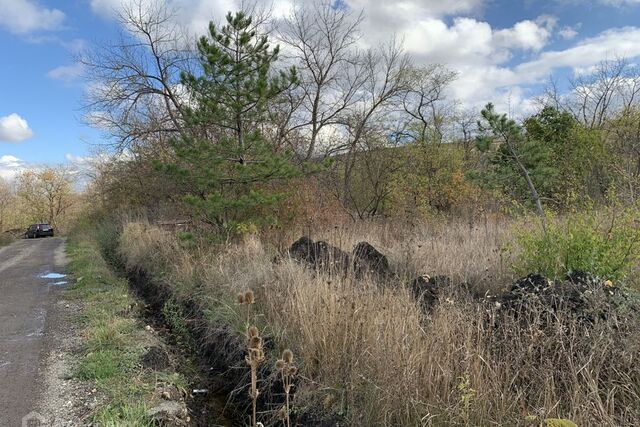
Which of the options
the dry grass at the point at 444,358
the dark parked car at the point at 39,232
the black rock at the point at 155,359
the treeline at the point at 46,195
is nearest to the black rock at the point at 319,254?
the dry grass at the point at 444,358

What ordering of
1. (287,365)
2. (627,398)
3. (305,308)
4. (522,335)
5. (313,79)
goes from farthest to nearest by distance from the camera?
(313,79), (305,308), (522,335), (627,398), (287,365)

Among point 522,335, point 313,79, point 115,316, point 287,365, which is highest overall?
point 313,79

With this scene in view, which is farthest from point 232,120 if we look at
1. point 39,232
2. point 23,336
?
point 39,232

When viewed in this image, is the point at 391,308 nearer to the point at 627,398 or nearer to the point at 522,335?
the point at 522,335

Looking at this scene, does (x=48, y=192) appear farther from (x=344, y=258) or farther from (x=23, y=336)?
(x=344, y=258)

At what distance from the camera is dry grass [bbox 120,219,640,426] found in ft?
8.82

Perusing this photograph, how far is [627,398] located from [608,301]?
3.13 feet

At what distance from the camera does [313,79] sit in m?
20.8

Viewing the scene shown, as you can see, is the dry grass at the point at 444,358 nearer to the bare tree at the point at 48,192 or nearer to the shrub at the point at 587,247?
the shrub at the point at 587,247

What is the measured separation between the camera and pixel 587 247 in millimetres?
4766

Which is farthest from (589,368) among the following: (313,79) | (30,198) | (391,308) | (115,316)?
(30,198)

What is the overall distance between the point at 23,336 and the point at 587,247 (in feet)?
24.0

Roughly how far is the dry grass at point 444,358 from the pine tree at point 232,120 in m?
3.97

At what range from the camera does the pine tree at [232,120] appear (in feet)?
29.3
